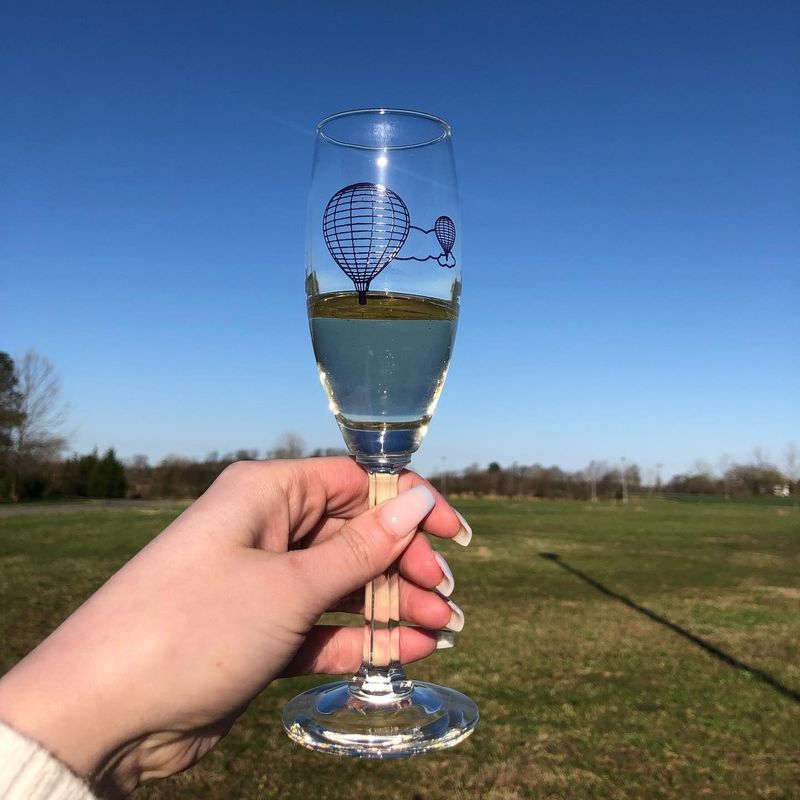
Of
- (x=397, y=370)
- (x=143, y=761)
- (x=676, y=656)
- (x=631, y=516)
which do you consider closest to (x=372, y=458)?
(x=397, y=370)

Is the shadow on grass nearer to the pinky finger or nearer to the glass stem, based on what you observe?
the pinky finger

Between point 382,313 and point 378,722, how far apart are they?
1.03m

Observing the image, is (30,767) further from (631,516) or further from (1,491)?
(1,491)

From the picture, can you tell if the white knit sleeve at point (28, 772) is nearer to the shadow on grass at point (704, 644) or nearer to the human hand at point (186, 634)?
the human hand at point (186, 634)

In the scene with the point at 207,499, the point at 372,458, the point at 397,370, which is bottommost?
the point at 207,499

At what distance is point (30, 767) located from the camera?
1.36 metres

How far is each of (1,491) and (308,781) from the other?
52.8 metres

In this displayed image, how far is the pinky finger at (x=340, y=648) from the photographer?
229 cm

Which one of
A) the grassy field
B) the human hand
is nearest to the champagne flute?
the human hand

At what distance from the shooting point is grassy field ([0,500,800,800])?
23.9 ft

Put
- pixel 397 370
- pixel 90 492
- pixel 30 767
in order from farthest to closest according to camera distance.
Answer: pixel 90 492
pixel 397 370
pixel 30 767

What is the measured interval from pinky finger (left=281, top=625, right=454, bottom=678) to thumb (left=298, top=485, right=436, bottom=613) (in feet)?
2.15

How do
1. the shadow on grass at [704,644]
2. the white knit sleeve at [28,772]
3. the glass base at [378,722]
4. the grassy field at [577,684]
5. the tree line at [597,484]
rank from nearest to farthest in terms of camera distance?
1. the white knit sleeve at [28,772]
2. the glass base at [378,722]
3. the grassy field at [577,684]
4. the shadow on grass at [704,644]
5. the tree line at [597,484]

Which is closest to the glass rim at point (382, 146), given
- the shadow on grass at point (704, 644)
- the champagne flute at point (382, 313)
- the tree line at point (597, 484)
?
the champagne flute at point (382, 313)
